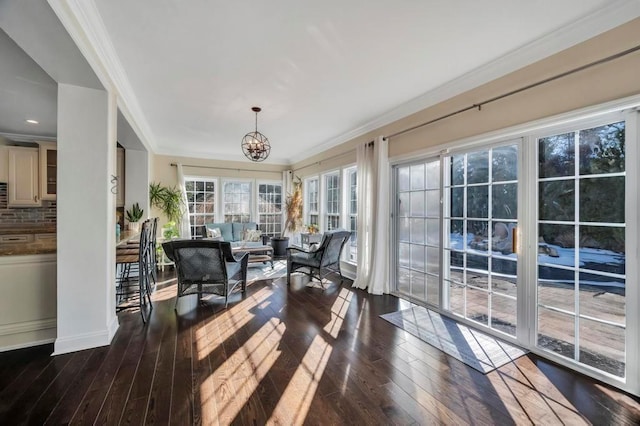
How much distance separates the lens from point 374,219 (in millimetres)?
4285

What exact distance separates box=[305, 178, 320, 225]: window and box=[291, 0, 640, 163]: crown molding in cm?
308

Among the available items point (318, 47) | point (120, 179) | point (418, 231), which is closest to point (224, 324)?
point (418, 231)

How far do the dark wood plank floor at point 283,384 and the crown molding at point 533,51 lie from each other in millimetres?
2653

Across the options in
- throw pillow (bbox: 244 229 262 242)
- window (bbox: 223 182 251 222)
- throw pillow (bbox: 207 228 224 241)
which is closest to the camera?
throw pillow (bbox: 207 228 224 241)

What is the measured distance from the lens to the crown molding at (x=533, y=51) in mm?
1930

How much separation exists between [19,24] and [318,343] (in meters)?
3.16

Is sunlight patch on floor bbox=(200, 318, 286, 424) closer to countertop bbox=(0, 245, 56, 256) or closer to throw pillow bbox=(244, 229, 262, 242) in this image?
countertop bbox=(0, 245, 56, 256)

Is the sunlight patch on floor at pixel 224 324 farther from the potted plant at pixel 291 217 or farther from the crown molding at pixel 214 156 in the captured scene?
the crown molding at pixel 214 156

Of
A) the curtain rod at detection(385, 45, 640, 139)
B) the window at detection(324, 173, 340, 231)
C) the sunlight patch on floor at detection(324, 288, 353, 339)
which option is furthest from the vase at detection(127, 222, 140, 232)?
the curtain rod at detection(385, 45, 640, 139)

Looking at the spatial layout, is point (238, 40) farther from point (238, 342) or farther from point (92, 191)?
point (238, 342)

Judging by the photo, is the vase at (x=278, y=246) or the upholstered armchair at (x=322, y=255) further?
the vase at (x=278, y=246)

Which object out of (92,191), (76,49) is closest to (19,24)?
(76,49)

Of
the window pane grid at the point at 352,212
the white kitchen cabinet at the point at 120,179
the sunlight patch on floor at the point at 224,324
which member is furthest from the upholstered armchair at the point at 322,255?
the white kitchen cabinet at the point at 120,179

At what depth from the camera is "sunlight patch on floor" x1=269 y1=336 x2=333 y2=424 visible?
1.76m
